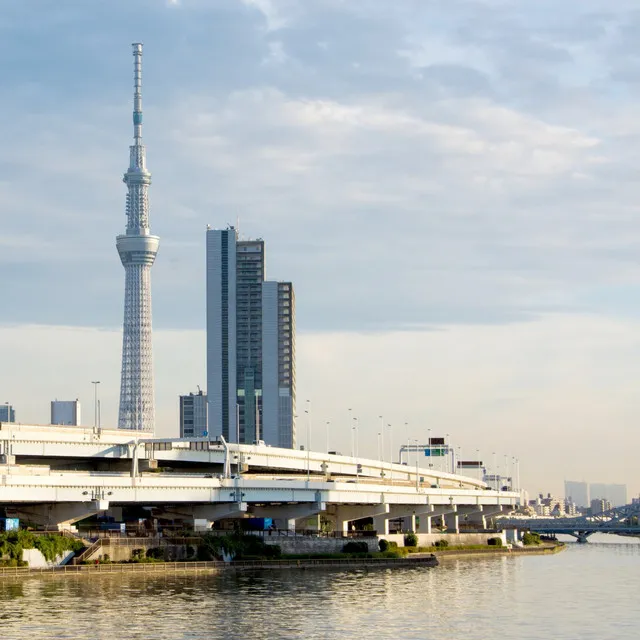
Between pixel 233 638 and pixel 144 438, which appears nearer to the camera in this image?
pixel 233 638

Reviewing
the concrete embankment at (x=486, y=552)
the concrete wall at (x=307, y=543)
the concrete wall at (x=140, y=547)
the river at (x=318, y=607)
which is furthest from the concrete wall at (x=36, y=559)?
the concrete embankment at (x=486, y=552)

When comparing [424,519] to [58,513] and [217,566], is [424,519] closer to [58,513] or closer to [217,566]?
[217,566]

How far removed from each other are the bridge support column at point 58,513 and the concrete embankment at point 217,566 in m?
11.1

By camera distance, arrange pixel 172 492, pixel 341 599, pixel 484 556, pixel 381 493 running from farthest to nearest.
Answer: pixel 484 556, pixel 381 493, pixel 172 492, pixel 341 599

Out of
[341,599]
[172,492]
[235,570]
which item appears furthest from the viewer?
[172,492]

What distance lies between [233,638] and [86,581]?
3563 centimetres

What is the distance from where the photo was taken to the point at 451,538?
176 metres

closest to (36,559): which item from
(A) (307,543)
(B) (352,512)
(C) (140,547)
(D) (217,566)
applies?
(C) (140,547)

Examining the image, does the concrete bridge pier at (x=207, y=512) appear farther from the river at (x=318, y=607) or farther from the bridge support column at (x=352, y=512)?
the bridge support column at (x=352, y=512)

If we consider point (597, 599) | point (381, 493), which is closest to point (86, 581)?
point (597, 599)

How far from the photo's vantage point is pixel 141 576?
110875 millimetres

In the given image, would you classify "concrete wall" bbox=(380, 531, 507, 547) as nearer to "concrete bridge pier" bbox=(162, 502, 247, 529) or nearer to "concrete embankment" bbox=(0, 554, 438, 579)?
"concrete embankment" bbox=(0, 554, 438, 579)

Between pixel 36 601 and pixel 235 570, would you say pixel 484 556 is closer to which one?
pixel 235 570

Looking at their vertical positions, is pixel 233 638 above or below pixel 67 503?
below
